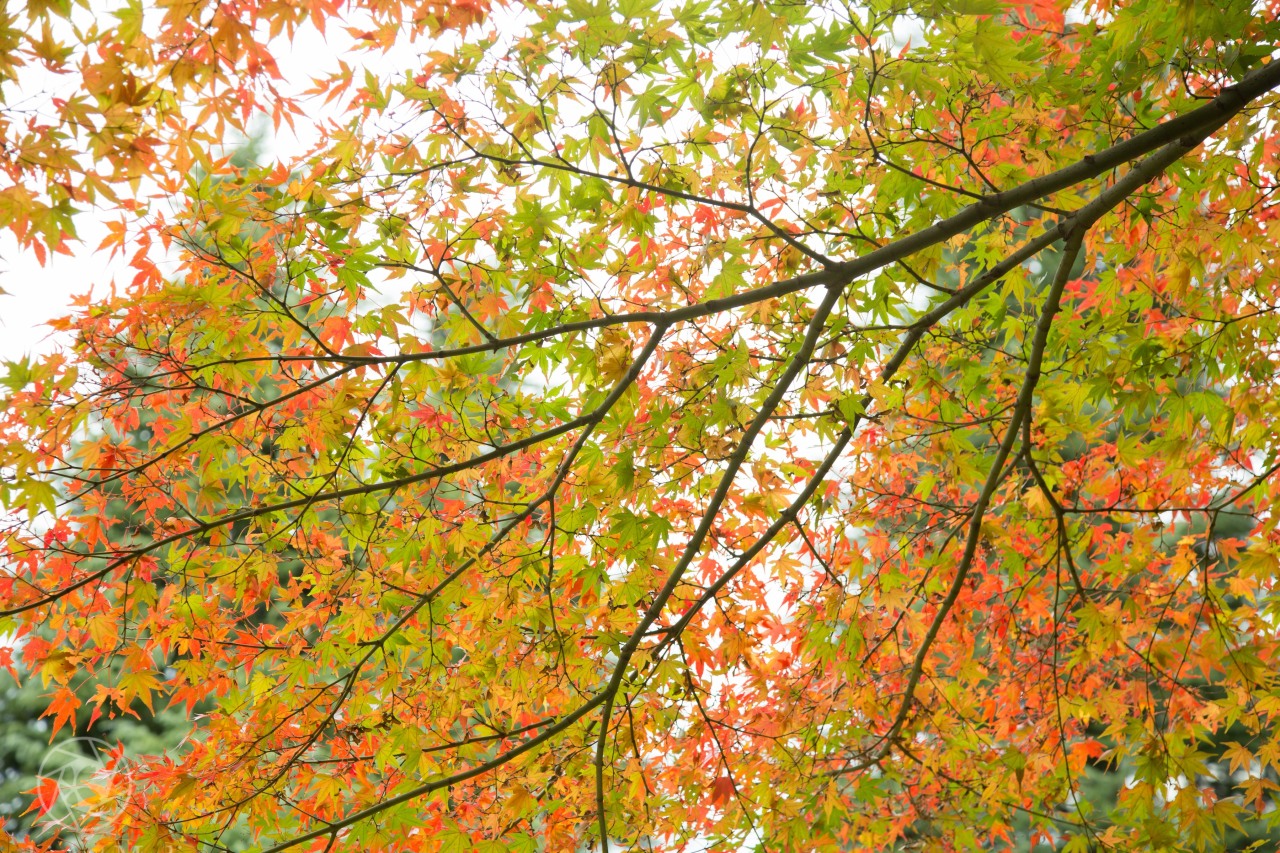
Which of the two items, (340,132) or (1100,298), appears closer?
(340,132)

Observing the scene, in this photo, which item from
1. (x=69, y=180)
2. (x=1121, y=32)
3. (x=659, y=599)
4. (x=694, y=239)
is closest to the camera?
(x=69, y=180)

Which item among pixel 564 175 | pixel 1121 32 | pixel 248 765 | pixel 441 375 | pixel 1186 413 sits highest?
pixel 564 175

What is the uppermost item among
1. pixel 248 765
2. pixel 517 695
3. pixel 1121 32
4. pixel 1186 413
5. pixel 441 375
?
pixel 1121 32

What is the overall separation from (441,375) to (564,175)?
69cm

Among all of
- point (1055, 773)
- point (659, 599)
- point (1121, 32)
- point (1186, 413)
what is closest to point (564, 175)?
point (659, 599)

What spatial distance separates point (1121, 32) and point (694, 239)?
1357 millimetres

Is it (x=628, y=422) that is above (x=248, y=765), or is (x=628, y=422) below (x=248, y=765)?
above

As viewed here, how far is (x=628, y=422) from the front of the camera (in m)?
2.68

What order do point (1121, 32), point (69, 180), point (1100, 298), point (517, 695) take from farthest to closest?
point (1100, 298)
point (517, 695)
point (1121, 32)
point (69, 180)

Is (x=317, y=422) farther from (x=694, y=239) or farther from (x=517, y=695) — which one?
(x=694, y=239)

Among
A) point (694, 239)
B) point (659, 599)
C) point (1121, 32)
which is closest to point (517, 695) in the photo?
point (659, 599)

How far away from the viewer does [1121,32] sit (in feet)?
7.32

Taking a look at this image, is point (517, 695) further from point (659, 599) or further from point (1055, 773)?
point (1055, 773)

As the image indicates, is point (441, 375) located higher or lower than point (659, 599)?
higher
